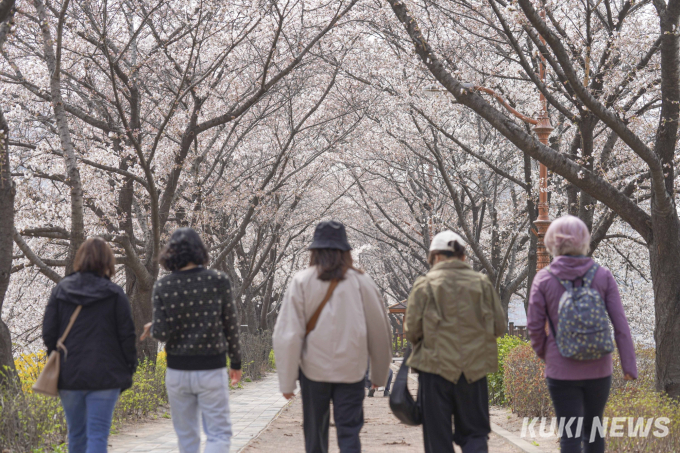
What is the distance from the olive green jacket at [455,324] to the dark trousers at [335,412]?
0.46m

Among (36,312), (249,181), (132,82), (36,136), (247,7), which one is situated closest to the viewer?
(132,82)

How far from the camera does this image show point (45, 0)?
426 inches

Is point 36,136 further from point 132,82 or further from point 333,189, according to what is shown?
point 333,189

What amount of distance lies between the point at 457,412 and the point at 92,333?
2.33 m

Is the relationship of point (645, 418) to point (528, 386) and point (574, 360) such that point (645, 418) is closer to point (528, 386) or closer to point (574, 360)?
point (574, 360)

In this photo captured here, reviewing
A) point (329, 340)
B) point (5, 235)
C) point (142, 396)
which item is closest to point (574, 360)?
point (329, 340)

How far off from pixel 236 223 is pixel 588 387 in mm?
19229

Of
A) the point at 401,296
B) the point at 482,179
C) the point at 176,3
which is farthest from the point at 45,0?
the point at 401,296

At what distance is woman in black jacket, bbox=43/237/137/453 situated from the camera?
14.1 feet

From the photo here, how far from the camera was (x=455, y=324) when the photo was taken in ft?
14.3

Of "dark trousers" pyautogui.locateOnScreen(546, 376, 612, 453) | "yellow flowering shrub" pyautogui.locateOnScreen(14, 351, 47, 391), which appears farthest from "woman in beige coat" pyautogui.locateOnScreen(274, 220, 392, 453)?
"yellow flowering shrub" pyautogui.locateOnScreen(14, 351, 47, 391)

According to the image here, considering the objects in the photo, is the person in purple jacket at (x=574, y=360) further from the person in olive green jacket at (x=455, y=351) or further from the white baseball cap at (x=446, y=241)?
the white baseball cap at (x=446, y=241)

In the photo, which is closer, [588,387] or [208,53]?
[588,387]

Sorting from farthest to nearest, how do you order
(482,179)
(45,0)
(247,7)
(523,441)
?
1. (482,179)
2. (247,7)
3. (45,0)
4. (523,441)
